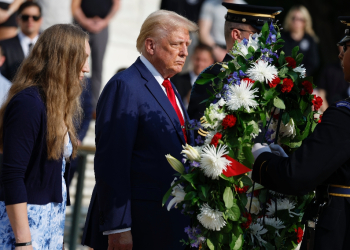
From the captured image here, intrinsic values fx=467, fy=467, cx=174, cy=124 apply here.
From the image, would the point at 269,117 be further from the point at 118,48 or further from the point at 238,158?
the point at 118,48

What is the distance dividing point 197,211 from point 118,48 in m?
4.48

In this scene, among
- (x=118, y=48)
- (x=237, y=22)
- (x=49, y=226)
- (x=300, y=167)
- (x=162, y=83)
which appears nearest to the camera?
(x=300, y=167)

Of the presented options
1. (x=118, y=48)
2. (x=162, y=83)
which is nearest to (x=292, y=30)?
(x=118, y=48)

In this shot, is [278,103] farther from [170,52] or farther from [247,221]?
[170,52]

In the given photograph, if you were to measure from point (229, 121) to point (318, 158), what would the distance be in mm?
446

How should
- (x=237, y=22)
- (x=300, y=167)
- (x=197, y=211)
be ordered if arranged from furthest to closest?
1. (x=237, y=22)
2. (x=197, y=211)
3. (x=300, y=167)

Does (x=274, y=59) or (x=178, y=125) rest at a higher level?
(x=274, y=59)

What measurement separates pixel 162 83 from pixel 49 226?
1.07 m

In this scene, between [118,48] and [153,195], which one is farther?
[118,48]

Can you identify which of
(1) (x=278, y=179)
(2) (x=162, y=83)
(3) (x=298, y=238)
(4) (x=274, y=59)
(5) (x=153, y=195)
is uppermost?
(4) (x=274, y=59)

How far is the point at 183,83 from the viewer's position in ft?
22.1

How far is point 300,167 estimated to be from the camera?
82.0 inches

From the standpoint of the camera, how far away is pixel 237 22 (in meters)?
3.70

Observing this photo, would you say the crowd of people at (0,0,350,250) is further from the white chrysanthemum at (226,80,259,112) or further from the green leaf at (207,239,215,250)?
the green leaf at (207,239,215,250)
